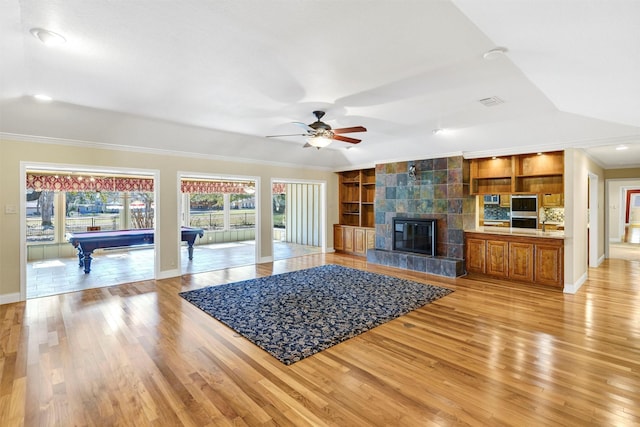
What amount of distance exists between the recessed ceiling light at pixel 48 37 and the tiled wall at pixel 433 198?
20.8 feet

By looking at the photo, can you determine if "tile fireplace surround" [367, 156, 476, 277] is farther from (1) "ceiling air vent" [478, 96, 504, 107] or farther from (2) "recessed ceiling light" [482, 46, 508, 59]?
(2) "recessed ceiling light" [482, 46, 508, 59]

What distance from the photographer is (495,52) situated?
2613 millimetres

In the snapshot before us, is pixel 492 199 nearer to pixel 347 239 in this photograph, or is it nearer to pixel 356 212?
pixel 356 212

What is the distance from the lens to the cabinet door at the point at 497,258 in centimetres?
596

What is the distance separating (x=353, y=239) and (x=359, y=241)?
0.23 metres

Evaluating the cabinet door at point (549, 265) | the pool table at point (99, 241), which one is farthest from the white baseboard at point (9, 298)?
the cabinet door at point (549, 265)

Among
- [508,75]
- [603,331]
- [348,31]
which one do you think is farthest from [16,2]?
[603,331]

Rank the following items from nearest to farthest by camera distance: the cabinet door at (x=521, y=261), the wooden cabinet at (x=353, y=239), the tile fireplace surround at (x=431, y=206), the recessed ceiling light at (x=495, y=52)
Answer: the recessed ceiling light at (x=495, y=52) < the cabinet door at (x=521, y=261) < the tile fireplace surround at (x=431, y=206) < the wooden cabinet at (x=353, y=239)

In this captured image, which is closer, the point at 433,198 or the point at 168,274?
the point at 168,274

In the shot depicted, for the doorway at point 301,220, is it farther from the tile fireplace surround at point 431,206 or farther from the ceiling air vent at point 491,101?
the ceiling air vent at point 491,101

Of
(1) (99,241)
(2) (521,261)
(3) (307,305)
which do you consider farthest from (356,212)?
(1) (99,241)

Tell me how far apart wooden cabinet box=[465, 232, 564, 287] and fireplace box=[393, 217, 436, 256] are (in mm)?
720

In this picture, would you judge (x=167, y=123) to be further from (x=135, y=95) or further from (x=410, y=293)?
(x=410, y=293)

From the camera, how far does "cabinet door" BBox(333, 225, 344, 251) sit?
9.30 m
